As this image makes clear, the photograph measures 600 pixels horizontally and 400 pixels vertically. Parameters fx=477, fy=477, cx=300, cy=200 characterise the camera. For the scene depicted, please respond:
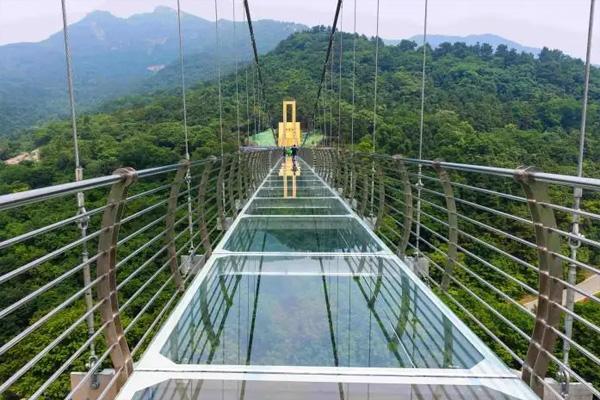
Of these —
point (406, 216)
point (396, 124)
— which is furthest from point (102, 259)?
point (396, 124)

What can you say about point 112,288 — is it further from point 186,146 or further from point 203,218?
point 186,146

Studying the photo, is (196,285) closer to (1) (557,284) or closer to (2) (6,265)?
(1) (557,284)

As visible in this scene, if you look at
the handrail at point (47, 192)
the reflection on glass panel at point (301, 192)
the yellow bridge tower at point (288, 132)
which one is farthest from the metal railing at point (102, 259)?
the yellow bridge tower at point (288, 132)

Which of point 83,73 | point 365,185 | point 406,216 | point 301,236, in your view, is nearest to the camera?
point 406,216

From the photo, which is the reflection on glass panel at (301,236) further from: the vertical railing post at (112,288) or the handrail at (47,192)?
the handrail at (47,192)

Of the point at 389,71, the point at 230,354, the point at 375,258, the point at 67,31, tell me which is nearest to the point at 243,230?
the point at 375,258

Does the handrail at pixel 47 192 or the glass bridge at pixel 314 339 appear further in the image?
the glass bridge at pixel 314 339

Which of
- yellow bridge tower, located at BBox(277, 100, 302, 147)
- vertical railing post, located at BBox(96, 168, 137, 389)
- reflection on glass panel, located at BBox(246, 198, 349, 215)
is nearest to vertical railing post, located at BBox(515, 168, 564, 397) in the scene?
→ vertical railing post, located at BBox(96, 168, 137, 389)
